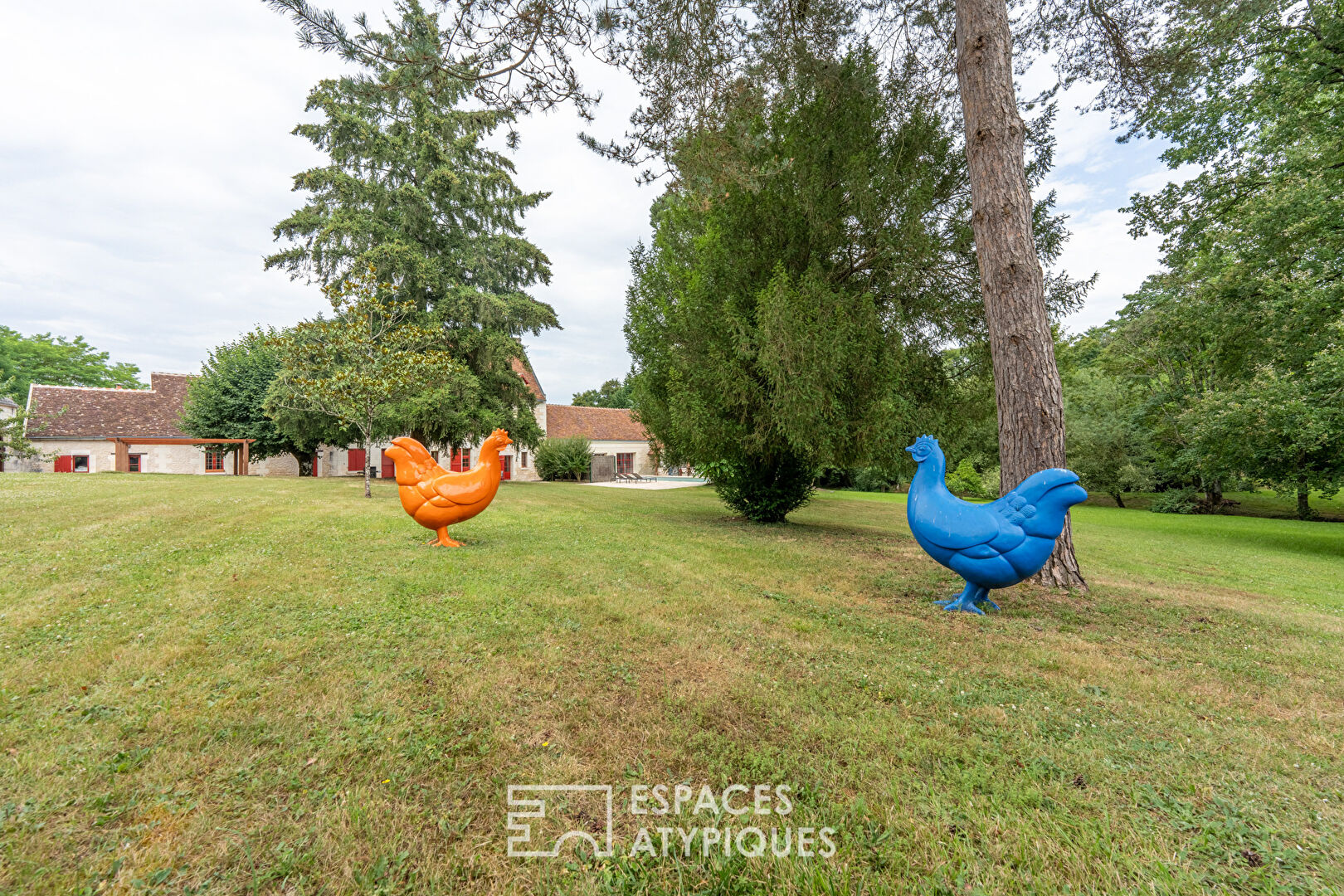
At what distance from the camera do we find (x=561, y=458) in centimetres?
3144

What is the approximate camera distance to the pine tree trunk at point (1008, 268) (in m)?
5.66

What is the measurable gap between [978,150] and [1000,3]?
1764 mm

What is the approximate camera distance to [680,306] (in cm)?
1120

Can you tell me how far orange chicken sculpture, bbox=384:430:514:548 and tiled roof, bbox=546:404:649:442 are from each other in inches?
1103

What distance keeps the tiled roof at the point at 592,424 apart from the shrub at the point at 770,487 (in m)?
23.7

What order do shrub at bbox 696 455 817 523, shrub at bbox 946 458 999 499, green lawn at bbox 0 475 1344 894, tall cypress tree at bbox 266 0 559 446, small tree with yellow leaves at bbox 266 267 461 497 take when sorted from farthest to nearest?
shrub at bbox 946 458 999 499 < tall cypress tree at bbox 266 0 559 446 < small tree with yellow leaves at bbox 266 267 461 497 < shrub at bbox 696 455 817 523 < green lawn at bbox 0 475 1344 894

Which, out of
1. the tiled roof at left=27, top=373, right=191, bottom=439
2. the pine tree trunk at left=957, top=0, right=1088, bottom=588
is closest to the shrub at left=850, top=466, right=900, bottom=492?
the pine tree trunk at left=957, top=0, right=1088, bottom=588

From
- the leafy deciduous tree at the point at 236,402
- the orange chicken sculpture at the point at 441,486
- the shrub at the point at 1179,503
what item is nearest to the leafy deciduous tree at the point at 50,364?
the leafy deciduous tree at the point at 236,402

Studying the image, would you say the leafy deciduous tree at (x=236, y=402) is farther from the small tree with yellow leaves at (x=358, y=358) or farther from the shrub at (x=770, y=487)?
the shrub at (x=770, y=487)

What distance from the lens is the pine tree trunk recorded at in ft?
18.6

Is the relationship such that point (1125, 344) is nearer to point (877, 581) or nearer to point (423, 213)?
point (877, 581)

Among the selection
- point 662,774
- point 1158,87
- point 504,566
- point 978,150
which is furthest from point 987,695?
point 1158,87

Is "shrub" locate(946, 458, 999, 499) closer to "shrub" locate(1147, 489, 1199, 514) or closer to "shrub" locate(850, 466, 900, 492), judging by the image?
"shrub" locate(850, 466, 900, 492)

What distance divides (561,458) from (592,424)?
7.86 meters
